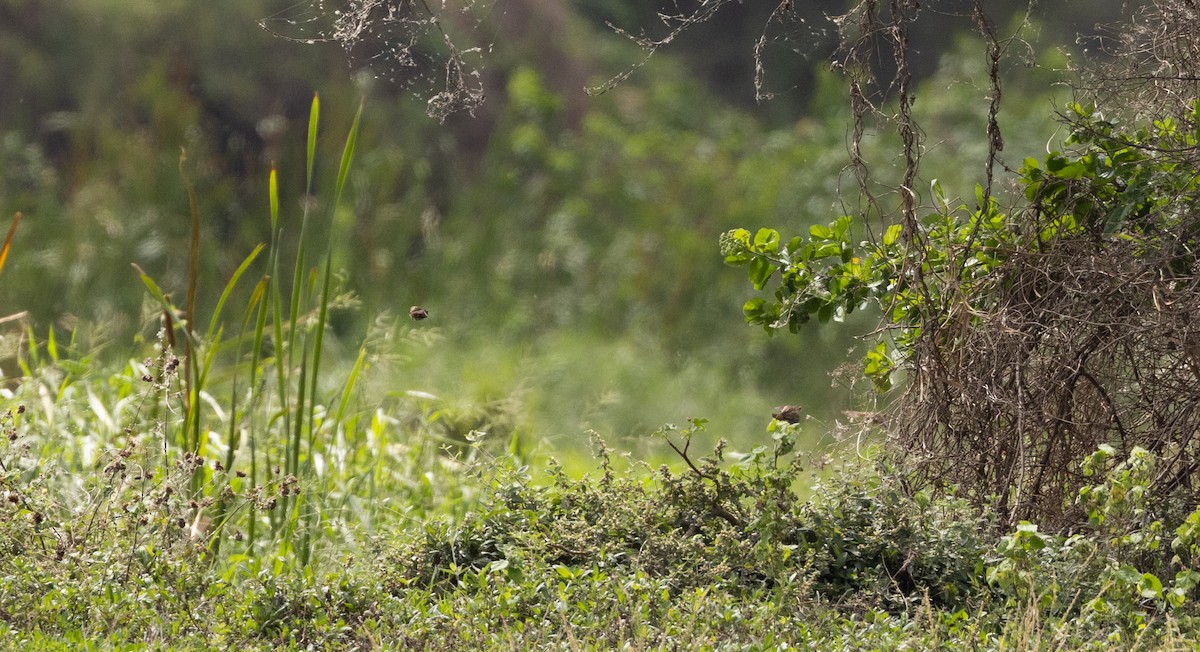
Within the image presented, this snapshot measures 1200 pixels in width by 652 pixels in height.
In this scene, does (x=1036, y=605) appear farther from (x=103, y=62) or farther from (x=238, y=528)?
(x=103, y=62)

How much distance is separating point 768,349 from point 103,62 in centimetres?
565

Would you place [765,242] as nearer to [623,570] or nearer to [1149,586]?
[623,570]

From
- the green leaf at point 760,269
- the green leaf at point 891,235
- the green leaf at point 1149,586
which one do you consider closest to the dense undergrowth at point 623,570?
the green leaf at point 1149,586

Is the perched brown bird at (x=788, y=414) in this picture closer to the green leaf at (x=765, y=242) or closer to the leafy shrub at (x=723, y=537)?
the leafy shrub at (x=723, y=537)

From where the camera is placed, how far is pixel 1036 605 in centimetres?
262

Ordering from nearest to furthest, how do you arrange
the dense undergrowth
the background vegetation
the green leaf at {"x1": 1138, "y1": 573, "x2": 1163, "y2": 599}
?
the green leaf at {"x1": 1138, "y1": 573, "x2": 1163, "y2": 599} < the dense undergrowth < the background vegetation

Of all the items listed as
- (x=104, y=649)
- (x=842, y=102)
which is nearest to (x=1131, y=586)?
(x=104, y=649)

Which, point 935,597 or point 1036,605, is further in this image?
point 935,597

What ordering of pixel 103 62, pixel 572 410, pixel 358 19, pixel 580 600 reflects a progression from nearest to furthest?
1. pixel 580 600
2. pixel 358 19
3. pixel 572 410
4. pixel 103 62

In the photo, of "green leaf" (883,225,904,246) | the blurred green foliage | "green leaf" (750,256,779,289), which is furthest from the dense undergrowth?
the blurred green foliage

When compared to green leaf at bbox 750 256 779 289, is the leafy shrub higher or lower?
lower

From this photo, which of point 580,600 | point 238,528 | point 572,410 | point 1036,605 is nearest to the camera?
point 1036,605

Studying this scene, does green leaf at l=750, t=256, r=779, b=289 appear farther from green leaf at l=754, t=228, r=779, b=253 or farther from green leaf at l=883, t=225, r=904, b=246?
green leaf at l=883, t=225, r=904, b=246

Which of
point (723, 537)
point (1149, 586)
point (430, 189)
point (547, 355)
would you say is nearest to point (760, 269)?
point (723, 537)
